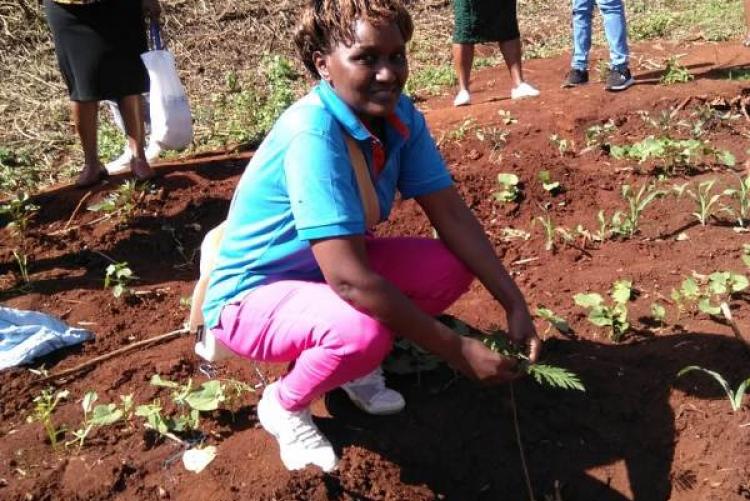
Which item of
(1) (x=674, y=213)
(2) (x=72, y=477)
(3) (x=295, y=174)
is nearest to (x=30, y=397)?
(2) (x=72, y=477)

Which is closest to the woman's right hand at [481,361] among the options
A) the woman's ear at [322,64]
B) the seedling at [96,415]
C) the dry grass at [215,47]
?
the woman's ear at [322,64]

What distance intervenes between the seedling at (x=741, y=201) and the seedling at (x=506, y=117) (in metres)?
1.44

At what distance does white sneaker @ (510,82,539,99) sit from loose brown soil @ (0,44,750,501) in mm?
1353

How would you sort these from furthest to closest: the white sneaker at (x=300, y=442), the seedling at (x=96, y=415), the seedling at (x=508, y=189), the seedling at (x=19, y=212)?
1. the seedling at (x=19, y=212)
2. the seedling at (x=508, y=189)
3. the seedling at (x=96, y=415)
4. the white sneaker at (x=300, y=442)

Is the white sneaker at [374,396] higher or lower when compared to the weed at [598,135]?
lower

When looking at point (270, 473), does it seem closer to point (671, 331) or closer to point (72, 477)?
point (72, 477)

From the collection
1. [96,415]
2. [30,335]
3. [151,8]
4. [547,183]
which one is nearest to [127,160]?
[151,8]

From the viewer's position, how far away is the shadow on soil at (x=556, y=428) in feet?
7.83

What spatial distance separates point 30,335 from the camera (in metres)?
3.04

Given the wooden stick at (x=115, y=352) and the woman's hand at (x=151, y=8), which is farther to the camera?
the woman's hand at (x=151, y=8)

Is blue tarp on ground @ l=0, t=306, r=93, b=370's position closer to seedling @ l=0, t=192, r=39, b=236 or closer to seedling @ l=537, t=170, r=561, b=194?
seedling @ l=0, t=192, r=39, b=236

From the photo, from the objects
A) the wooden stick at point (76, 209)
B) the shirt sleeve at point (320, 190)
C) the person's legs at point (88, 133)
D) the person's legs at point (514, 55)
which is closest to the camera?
the shirt sleeve at point (320, 190)

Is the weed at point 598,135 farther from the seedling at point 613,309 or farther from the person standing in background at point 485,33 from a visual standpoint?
the seedling at point 613,309

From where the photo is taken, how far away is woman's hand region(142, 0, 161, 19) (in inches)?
171
